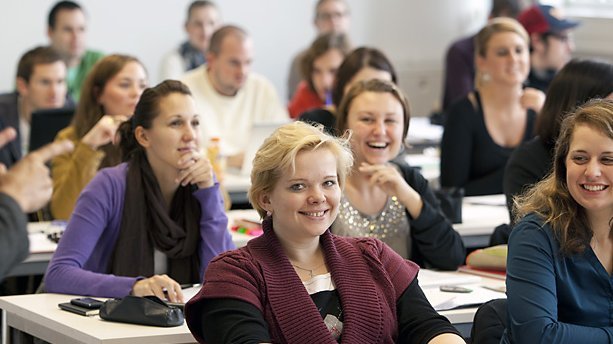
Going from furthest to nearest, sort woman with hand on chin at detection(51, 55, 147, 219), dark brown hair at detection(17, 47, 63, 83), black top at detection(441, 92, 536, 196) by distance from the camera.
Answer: dark brown hair at detection(17, 47, 63, 83)
black top at detection(441, 92, 536, 196)
woman with hand on chin at detection(51, 55, 147, 219)

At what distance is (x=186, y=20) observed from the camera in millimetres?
8711

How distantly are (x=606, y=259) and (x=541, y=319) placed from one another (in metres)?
0.28

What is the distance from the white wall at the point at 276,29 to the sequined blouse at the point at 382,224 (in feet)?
16.1

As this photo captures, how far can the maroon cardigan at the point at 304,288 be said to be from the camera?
9.59 ft

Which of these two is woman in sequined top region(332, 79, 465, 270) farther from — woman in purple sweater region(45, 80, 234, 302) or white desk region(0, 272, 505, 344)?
woman in purple sweater region(45, 80, 234, 302)

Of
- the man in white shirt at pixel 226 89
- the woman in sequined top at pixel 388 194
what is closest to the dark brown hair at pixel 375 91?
the woman in sequined top at pixel 388 194

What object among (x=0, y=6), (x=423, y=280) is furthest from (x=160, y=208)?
(x=0, y=6)

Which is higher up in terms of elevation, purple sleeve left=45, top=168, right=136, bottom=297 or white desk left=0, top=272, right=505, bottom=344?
purple sleeve left=45, top=168, right=136, bottom=297

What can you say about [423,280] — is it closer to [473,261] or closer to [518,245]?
[473,261]

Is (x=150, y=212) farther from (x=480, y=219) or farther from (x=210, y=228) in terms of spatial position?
(x=480, y=219)

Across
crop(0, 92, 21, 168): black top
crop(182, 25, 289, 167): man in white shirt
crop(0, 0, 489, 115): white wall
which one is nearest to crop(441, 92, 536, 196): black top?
crop(182, 25, 289, 167): man in white shirt

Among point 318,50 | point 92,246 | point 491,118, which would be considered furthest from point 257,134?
point 92,246

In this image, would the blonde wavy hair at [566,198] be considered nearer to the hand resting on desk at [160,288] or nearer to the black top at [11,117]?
the hand resting on desk at [160,288]

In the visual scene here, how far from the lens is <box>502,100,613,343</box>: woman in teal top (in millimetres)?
2982
